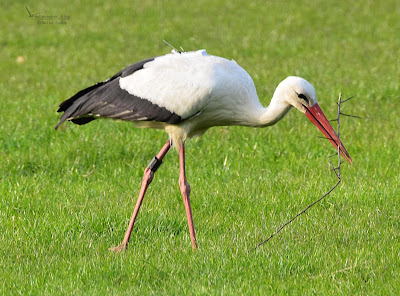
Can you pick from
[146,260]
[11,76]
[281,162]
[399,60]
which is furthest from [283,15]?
[146,260]

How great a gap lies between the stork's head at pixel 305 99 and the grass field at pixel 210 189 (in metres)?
0.74

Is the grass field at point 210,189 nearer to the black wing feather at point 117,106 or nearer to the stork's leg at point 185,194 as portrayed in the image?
the stork's leg at point 185,194

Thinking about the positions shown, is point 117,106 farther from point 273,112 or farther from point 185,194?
point 273,112

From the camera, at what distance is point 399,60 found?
12594 mm

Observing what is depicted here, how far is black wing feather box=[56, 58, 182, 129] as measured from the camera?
566 cm

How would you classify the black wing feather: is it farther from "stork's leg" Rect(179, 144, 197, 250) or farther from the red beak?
the red beak

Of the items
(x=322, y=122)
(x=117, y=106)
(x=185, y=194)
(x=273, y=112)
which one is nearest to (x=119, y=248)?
(x=185, y=194)

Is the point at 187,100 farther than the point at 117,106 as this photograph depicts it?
No

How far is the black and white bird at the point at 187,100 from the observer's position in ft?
17.7

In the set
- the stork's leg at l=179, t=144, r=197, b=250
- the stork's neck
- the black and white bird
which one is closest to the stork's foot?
the black and white bird

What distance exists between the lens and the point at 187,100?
5457mm

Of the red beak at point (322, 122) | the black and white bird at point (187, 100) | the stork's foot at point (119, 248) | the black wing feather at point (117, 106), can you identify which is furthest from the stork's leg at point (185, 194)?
the red beak at point (322, 122)

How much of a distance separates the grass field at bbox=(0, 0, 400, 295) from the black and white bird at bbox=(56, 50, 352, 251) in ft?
1.26

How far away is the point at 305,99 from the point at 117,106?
1450 millimetres
